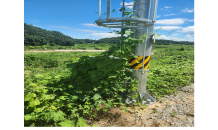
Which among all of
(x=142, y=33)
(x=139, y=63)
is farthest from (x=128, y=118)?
(x=142, y=33)

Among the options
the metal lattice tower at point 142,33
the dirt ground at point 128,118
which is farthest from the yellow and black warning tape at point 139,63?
the dirt ground at point 128,118

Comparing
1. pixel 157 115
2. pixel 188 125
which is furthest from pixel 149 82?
pixel 188 125

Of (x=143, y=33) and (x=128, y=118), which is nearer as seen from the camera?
(x=128, y=118)

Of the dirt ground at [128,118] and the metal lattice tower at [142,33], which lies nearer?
the dirt ground at [128,118]

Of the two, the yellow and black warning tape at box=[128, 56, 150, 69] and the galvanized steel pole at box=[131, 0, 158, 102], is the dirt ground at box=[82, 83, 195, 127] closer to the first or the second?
the galvanized steel pole at box=[131, 0, 158, 102]

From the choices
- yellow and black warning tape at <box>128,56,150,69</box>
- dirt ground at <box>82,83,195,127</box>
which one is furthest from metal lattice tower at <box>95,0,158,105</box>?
dirt ground at <box>82,83,195,127</box>

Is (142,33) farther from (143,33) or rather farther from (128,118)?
(128,118)

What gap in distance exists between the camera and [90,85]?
10.5 ft

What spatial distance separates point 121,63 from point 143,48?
74 cm

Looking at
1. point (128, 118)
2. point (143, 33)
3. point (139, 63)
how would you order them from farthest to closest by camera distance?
point (139, 63) → point (143, 33) → point (128, 118)

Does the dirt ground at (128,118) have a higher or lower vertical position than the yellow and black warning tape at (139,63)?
lower

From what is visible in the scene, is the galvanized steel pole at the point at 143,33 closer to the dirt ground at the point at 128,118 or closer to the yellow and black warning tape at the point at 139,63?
the yellow and black warning tape at the point at 139,63

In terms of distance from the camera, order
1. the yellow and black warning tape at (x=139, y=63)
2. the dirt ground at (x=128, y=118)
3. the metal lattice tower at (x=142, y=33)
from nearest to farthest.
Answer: the dirt ground at (x=128, y=118) → the metal lattice tower at (x=142, y=33) → the yellow and black warning tape at (x=139, y=63)

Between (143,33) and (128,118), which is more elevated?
(143,33)
